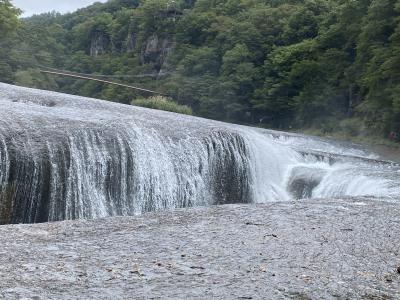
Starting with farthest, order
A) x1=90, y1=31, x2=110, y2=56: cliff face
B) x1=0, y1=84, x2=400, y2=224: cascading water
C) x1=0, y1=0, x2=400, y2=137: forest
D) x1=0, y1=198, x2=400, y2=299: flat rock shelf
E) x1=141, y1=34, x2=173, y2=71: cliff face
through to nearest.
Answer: x1=90, y1=31, x2=110, y2=56: cliff face < x1=141, y1=34, x2=173, y2=71: cliff face < x1=0, y1=0, x2=400, y2=137: forest < x1=0, y1=84, x2=400, y2=224: cascading water < x1=0, y1=198, x2=400, y2=299: flat rock shelf

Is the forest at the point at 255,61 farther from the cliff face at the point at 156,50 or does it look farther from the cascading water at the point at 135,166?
the cascading water at the point at 135,166

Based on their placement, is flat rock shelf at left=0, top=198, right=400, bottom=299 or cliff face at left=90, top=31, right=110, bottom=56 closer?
flat rock shelf at left=0, top=198, right=400, bottom=299

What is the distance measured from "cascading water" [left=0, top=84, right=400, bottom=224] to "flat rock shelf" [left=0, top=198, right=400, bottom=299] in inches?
151

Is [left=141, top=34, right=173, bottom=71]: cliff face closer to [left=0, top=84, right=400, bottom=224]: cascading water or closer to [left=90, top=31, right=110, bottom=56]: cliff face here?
[left=90, top=31, right=110, bottom=56]: cliff face

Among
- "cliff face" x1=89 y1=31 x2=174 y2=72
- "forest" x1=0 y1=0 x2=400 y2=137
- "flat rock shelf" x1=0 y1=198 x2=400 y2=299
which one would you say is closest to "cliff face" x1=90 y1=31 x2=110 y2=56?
"cliff face" x1=89 y1=31 x2=174 y2=72

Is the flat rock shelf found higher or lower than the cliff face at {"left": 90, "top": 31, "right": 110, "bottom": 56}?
lower

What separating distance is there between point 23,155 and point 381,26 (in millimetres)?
29617

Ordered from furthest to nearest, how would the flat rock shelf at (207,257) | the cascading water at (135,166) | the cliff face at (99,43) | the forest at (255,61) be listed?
the cliff face at (99,43), the forest at (255,61), the cascading water at (135,166), the flat rock shelf at (207,257)

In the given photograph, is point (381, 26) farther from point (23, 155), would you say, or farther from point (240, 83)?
point (23, 155)

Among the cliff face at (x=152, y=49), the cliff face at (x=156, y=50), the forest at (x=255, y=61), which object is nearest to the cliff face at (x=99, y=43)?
the cliff face at (x=152, y=49)

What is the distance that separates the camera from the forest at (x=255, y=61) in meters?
38.0

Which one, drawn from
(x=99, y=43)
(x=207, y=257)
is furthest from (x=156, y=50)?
(x=207, y=257)

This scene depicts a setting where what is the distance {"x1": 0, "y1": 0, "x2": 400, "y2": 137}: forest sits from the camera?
37969mm

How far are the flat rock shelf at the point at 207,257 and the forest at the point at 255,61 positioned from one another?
81.5 feet
